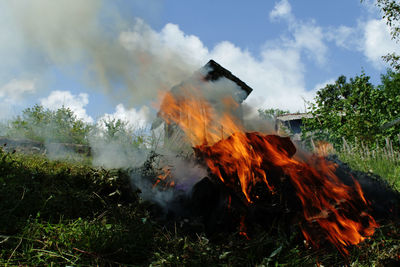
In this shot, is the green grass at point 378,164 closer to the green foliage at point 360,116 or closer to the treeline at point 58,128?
the green foliage at point 360,116

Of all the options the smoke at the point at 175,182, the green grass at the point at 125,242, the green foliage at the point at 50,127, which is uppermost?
the green foliage at the point at 50,127

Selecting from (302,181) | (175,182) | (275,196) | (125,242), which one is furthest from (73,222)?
(302,181)

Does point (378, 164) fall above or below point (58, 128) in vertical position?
below

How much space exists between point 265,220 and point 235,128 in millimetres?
1626

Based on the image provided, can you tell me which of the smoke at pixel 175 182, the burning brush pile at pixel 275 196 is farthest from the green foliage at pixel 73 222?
the burning brush pile at pixel 275 196

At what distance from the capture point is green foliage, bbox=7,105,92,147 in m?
12.9

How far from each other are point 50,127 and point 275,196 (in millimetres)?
15030

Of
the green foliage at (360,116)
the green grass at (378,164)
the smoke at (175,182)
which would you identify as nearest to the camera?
the smoke at (175,182)

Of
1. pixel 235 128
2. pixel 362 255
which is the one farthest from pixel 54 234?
pixel 362 255

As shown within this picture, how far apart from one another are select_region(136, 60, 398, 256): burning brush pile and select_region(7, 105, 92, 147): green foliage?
11.0 m

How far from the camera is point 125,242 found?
284 centimetres

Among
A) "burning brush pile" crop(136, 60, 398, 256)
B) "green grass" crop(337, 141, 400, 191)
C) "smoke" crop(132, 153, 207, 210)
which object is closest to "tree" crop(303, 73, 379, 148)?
"green grass" crop(337, 141, 400, 191)

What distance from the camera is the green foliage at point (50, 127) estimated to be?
42.3 feet

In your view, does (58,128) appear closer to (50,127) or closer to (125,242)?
(50,127)
